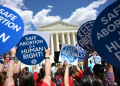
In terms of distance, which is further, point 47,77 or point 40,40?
point 40,40

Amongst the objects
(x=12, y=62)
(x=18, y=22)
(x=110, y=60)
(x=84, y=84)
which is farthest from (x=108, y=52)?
(x=18, y=22)

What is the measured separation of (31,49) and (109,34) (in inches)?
85.2

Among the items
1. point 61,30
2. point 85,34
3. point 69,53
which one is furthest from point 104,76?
point 61,30

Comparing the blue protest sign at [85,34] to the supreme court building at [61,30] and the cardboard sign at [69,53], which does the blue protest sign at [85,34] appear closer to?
the cardboard sign at [69,53]

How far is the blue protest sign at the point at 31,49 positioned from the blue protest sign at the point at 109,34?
5.38ft

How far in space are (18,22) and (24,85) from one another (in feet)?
4.59

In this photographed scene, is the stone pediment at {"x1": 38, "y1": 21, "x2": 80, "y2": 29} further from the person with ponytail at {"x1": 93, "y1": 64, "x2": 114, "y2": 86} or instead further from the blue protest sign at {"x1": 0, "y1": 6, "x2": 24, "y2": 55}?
the person with ponytail at {"x1": 93, "y1": 64, "x2": 114, "y2": 86}

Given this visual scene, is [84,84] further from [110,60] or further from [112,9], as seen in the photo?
[112,9]

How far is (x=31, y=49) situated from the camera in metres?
2.82

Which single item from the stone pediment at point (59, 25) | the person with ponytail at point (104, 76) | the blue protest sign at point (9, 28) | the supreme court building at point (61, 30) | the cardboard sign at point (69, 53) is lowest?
the person with ponytail at point (104, 76)

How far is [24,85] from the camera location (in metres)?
1.71

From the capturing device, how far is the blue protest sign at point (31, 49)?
2754 mm

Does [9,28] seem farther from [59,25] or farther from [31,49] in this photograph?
[59,25]

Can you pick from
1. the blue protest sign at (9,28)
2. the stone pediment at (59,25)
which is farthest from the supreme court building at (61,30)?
the blue protest sign at (9,28)
